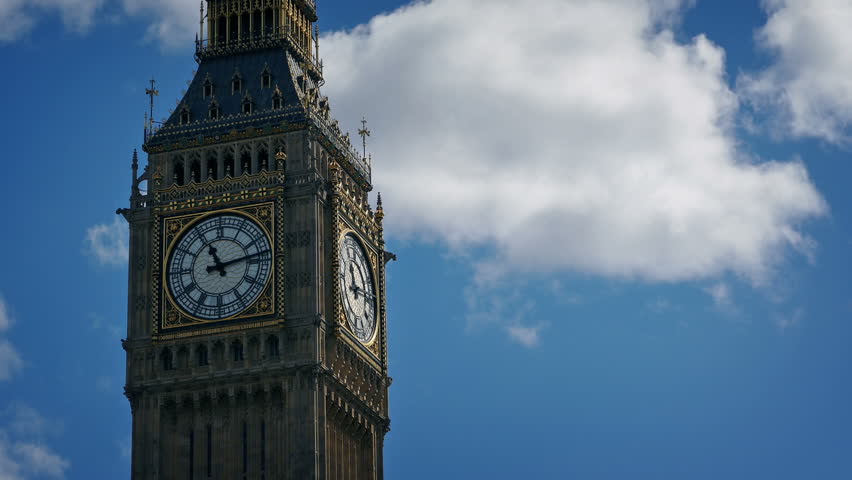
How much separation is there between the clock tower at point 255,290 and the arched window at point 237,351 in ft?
0.31

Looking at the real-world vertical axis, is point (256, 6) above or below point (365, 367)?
above

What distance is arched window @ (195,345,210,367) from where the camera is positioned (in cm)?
10394


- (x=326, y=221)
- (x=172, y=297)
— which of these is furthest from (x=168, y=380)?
(x=326, y=221)

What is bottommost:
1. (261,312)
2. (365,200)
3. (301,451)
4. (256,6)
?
(301,451)

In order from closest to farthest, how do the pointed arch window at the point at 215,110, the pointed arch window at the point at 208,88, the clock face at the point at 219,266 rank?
1. the clock face at the point at 219,266
2. the pointed arch window at the point at 215,110
3. the pointed arch window at the point at 208,88

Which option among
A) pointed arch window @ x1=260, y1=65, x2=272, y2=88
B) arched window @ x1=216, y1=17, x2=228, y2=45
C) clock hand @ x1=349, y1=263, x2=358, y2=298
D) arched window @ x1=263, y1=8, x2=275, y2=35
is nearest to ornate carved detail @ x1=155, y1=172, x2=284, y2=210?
clock hand @ x1=349, y1=263, x2=358, y2=298

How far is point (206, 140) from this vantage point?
109 m

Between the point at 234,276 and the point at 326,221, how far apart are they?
5376mm

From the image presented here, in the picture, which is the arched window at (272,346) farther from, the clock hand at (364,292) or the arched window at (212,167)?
the arched window at (212,167)

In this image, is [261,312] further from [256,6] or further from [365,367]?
[256,6]

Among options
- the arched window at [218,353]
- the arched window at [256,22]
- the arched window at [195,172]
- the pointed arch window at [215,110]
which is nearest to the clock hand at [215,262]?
the arched window at [218,353]

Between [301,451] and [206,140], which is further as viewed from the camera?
[206,140]

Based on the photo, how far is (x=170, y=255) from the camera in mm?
106250

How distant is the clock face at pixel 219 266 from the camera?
343 ft
